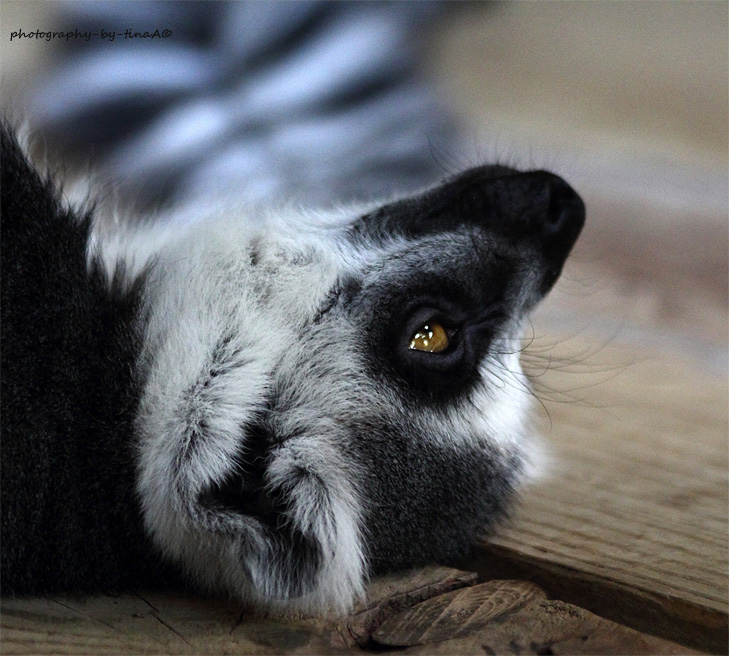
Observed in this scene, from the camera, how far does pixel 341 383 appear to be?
1.70 meters

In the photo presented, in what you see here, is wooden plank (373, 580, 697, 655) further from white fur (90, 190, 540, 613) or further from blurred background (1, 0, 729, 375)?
blurred background (1, 0, 729, 375)

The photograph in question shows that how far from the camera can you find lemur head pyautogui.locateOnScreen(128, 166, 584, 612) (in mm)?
1546

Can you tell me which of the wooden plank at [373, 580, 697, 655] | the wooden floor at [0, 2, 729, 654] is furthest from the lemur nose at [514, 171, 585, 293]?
the wooden plank at [373, 580, 697, 655]

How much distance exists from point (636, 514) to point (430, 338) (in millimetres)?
695

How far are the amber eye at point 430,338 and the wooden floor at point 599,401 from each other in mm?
362

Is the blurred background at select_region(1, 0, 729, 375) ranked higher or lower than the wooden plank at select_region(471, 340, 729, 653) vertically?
higher

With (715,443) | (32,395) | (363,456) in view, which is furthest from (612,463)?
(32,395)

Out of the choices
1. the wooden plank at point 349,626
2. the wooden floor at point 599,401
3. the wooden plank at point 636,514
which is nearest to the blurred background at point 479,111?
the wooden floor at point 599,401

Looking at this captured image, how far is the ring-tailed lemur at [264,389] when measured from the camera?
1524 mm

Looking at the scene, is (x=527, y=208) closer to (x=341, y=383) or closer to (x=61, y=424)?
(x=341, y=383)

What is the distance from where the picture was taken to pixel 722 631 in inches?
60.1

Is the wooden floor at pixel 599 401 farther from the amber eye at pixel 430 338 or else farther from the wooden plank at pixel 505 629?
the amber eye at pixel 430 338

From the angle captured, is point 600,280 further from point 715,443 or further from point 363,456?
point 363,456

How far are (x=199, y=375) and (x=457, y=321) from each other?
0.55m
